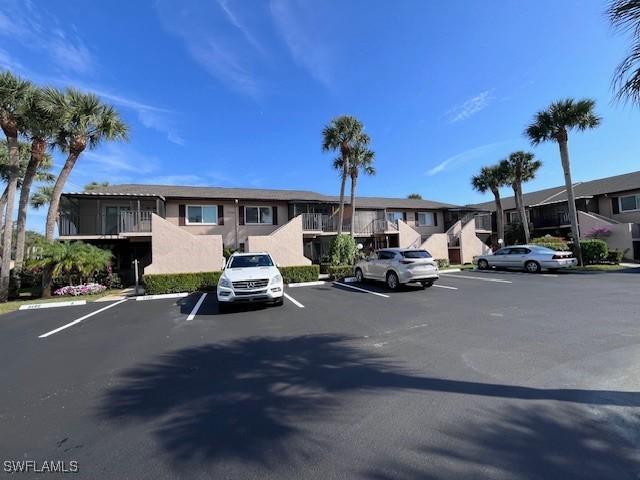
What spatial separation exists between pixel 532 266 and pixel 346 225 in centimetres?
1220

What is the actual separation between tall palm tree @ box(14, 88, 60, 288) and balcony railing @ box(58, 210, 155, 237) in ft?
7.29

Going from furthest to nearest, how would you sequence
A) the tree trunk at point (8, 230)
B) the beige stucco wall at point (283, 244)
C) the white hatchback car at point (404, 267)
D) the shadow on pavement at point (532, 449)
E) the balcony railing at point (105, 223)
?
the balcony railing at point (105, 223) → the beige stucco wall at point (283, 244) → the tree trunk at point (8, 230) → the white hatchback car at point (404, 267) → the shadow on pavement at point (532, 449)

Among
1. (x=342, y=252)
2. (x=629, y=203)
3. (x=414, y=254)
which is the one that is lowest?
(x=414, y=254)

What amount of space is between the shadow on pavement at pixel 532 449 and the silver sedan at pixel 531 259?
17.9m

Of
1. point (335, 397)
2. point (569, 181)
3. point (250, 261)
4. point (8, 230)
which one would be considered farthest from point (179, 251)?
point (569, 181)

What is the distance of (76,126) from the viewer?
1634cm

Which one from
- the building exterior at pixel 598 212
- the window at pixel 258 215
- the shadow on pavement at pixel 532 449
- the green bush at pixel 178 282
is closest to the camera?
the shadow on pavement at pixel 532 449

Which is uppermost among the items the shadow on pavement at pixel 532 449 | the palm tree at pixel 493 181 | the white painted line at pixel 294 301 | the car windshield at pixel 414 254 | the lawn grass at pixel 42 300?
the palm tree at pixel 493 181

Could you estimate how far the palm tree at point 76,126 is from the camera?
15.7m

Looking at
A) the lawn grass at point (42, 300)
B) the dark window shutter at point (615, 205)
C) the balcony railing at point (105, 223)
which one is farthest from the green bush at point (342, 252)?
the dark window shutter at point (615, 205)

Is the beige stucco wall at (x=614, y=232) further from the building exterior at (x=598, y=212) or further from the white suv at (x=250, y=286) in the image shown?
the white suv at (x=250, y=286)

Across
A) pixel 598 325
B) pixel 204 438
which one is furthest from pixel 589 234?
pixel 204 438

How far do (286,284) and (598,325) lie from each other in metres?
12.1

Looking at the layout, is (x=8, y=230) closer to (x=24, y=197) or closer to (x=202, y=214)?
(x=24, y=197)
